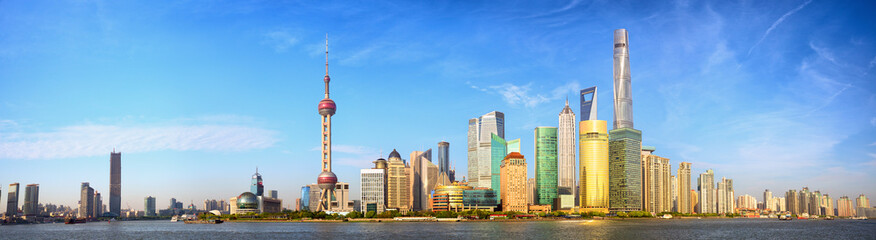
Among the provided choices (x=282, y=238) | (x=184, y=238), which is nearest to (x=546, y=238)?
(x=282, y=238)

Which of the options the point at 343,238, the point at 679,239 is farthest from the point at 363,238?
the point at 679,239

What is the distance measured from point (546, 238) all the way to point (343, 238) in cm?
4783

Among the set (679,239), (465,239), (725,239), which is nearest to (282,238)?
(465,239)

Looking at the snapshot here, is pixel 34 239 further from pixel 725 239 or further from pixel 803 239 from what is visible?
pixel 803 239

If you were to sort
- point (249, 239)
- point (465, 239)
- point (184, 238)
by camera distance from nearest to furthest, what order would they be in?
point (465, 239), point (249, 239), point (184, 238)

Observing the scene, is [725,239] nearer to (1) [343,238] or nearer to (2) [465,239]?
(2) [465,239]

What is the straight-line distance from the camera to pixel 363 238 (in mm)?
162750

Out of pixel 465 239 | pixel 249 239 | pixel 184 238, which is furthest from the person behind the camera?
pixel 184 238

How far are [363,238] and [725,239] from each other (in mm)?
83339

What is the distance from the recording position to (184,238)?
18350 cm

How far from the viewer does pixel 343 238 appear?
16625 centimetres

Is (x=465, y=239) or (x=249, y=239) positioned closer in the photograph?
(x=465, y=239)

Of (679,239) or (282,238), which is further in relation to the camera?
(282,238)

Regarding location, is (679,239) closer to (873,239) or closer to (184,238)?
(873,239)
